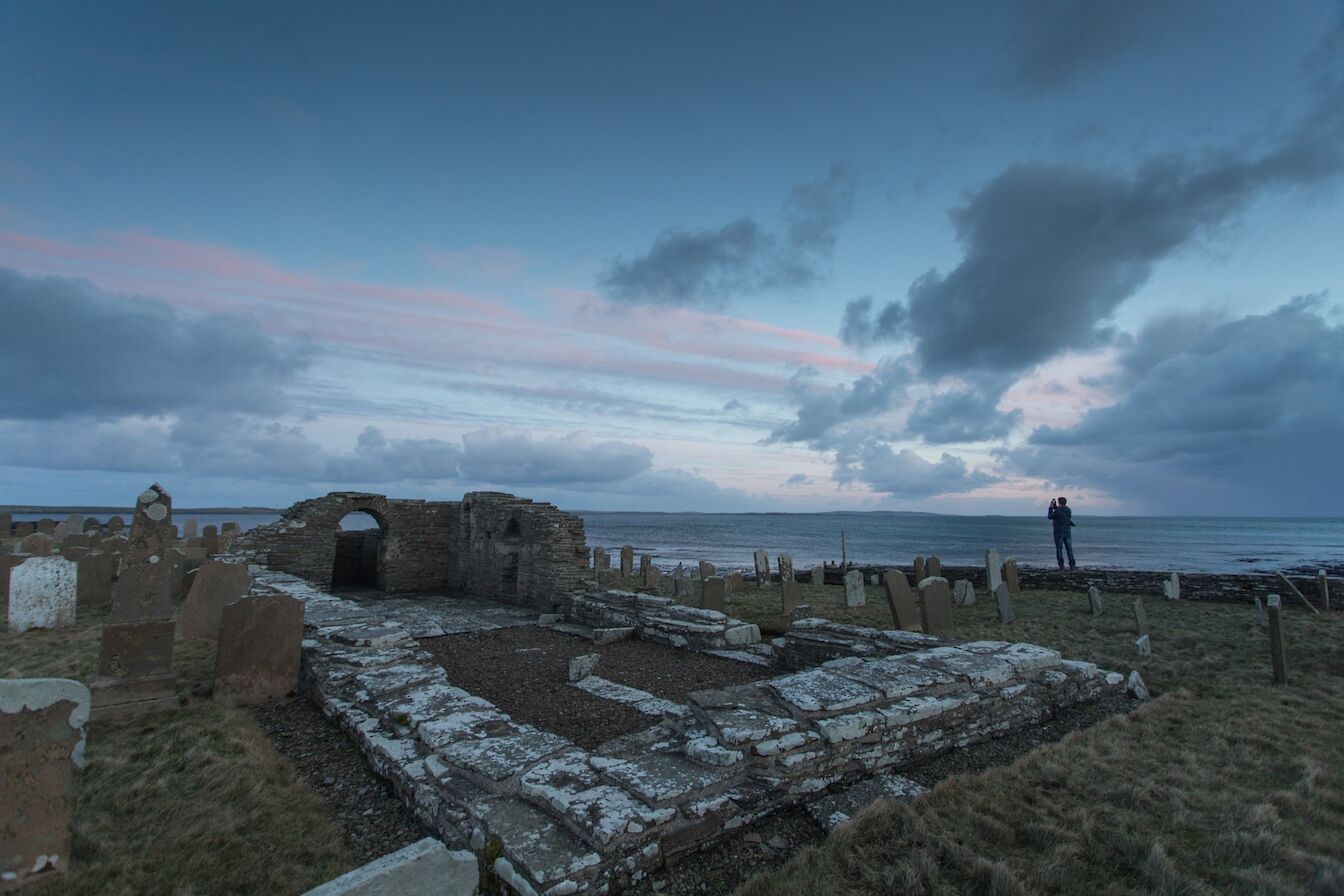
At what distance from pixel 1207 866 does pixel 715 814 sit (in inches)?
104

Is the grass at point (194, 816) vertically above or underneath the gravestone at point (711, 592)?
underneath

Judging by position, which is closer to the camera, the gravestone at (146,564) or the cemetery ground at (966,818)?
the cemetery ground at (966,818)

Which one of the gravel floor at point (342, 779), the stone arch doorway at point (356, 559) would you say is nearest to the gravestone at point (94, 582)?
the stone arch doorway at point (356, 559)

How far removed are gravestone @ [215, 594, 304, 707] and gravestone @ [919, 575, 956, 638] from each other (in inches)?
337

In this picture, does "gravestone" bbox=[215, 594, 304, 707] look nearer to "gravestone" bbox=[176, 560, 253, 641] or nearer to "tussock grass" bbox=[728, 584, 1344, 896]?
"gravestone" bbox=[176, 560, 253, 641]

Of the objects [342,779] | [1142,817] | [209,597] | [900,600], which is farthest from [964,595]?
[209,597]

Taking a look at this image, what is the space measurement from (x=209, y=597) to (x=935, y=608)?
35.6 ft

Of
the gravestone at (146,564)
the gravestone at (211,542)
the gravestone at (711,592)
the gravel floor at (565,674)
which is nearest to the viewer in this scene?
the gravel floor at (565,674)

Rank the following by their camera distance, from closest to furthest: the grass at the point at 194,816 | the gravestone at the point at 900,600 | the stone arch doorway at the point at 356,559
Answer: the grass at the point at 194,816 → the gravestone at the point at 900,600 → the stone arch doorway at the point at 356,559

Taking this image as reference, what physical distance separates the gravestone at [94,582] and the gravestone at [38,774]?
36.0 ft

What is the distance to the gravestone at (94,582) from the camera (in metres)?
11.3

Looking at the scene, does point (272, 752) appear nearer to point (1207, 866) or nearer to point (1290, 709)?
point (1207, 866)

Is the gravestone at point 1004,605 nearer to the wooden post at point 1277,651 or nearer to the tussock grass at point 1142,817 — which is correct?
the wooden post at point 1277,651

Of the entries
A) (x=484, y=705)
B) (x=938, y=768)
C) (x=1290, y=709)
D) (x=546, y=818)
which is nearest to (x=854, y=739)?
(x=938, y=768)
